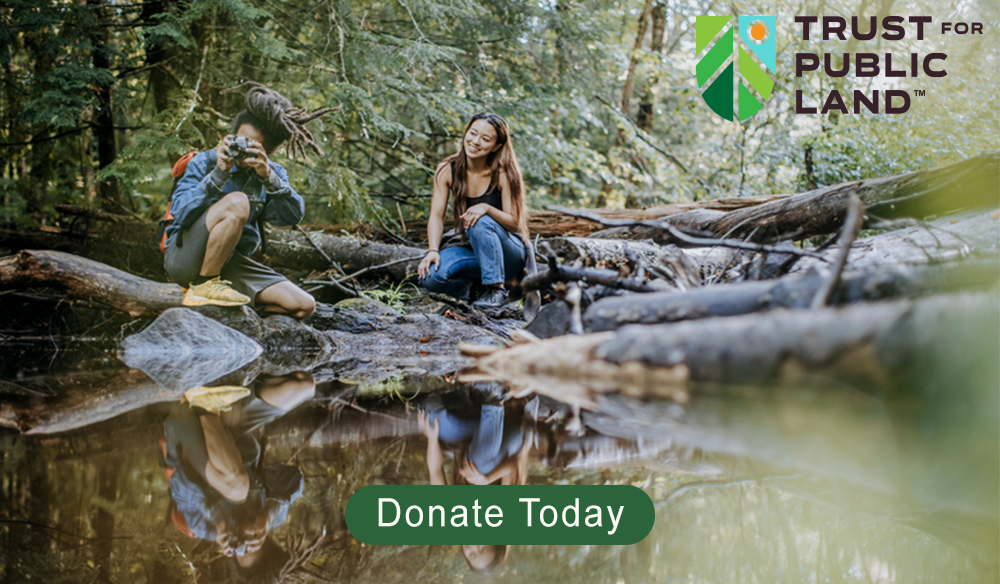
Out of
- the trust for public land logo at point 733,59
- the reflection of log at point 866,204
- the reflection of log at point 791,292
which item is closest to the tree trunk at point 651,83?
the trust for public land logo at point 733,59

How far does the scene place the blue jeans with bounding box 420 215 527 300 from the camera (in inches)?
102

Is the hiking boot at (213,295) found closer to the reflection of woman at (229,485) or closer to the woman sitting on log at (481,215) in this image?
the woman sitting on log at (481,215)

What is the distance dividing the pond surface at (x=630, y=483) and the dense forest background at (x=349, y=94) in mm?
1846

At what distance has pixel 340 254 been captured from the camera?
4188 mm

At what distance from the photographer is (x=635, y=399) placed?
1.10 metres

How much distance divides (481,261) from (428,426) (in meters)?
1.49

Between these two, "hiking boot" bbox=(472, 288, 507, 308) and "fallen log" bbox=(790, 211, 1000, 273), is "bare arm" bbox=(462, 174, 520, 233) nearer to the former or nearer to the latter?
"hiking boot" bbox=(472, 288, 507, 308)

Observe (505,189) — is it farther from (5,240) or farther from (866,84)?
(5,240)

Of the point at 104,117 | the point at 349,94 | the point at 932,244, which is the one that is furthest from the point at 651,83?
the point at 932,244

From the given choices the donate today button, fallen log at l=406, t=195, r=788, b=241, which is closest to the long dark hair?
fallen log at l=406, t=195, r=788, b=241

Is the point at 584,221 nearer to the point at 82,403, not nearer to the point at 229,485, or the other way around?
the point at 82,403

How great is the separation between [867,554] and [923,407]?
290 mm

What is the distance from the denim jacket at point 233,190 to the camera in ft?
8.22

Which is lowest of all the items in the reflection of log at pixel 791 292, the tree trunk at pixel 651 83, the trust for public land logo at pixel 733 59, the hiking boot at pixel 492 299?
the hiking boot at pixel 492 299
